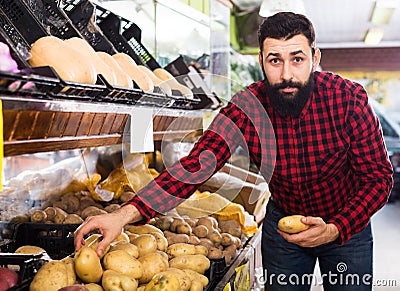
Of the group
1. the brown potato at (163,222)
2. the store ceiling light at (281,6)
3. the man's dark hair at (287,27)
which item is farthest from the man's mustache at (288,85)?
the store ceiling light at (281,6)

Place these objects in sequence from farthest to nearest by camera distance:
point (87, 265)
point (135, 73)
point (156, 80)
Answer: point (156, 80), point (135, 73), point (87, 265)

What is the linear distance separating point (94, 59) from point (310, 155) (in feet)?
3.20

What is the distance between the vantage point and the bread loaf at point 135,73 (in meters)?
2.36

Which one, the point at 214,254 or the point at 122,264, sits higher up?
the point at 122,264

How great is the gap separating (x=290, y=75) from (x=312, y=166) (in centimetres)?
42

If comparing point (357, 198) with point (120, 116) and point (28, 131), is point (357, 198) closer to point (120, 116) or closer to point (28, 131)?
point (120, 116)

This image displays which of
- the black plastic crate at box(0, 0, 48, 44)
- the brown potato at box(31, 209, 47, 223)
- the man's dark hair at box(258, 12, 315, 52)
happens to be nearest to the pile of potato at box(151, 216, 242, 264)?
the brown potato at box(31, 209, 47, 223)

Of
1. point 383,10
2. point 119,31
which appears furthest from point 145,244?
point 383,10

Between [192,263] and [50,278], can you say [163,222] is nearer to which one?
[192,263]

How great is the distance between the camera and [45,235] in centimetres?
232

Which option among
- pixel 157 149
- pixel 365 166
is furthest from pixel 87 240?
pixel 157 149

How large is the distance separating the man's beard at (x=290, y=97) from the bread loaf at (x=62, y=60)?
785 mm

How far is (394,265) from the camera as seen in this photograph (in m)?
5.70

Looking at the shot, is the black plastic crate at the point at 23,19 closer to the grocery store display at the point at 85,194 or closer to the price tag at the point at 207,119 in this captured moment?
the grocery store display at the point at 85,194
